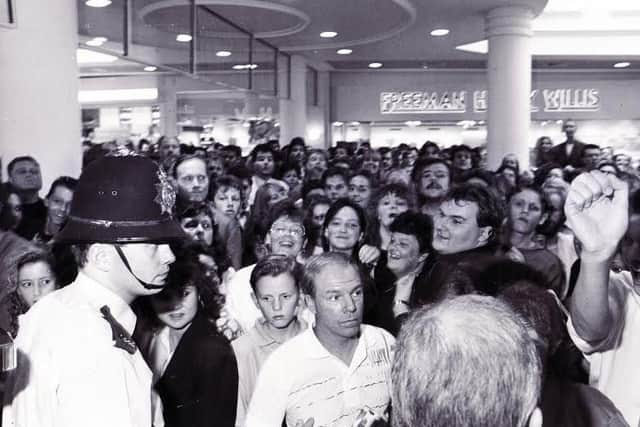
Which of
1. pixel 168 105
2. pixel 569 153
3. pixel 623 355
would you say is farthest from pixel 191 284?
pixel 569 153

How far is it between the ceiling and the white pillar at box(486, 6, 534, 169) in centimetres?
32

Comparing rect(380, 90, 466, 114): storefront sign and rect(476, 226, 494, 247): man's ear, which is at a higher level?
rect(380, 90, 466, 114): storefront sign

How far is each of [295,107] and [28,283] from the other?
33.5 feet

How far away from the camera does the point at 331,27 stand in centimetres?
982

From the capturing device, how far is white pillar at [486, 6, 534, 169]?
9445 mm

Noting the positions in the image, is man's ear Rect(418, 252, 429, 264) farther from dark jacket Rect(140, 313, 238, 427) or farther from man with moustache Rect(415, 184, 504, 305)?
dark jacket Rect(140, 313, 238, 427)

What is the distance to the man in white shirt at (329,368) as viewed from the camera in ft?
7.30

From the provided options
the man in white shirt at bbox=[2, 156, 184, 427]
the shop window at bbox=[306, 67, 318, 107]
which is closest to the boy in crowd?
the man in white shirt at bbox=[2, 156, 184, 427]

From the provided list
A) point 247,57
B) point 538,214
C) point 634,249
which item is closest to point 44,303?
point 634,249

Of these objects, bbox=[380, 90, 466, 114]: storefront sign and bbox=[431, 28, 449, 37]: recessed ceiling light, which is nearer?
bbox=[431, 28, 449, 37]: recessed ceiling light

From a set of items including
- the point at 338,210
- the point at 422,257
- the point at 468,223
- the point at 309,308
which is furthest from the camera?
the point at 338,210

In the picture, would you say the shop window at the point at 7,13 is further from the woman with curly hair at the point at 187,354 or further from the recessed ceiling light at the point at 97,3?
the woman with curly hair at the point at 187,354

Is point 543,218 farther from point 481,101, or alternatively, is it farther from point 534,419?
point 481,101

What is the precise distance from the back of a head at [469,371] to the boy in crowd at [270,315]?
174cm
